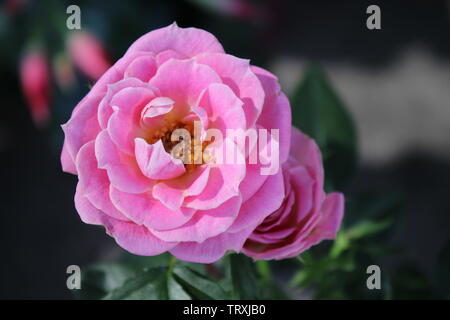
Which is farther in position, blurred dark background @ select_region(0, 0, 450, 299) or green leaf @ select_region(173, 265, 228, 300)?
blurred dark background @ select_region(0, 0, 450, 299)

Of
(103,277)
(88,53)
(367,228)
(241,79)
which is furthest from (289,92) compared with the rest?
(241,79)

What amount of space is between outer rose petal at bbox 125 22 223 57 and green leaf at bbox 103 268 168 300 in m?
0.21

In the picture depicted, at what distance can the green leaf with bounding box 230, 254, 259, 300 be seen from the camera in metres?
0.50

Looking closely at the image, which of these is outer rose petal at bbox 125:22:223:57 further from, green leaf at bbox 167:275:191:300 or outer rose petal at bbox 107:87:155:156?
green leaf at bbox 167:275:191:300

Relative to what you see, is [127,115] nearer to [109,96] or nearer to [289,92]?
[109,96]

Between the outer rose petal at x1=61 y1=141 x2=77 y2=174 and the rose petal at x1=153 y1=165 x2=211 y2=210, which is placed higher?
the outer rose petal at x1=61 y1=141 x2=77 y2=174

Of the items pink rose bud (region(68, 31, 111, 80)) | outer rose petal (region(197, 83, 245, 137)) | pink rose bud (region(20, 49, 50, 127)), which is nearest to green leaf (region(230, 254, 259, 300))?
outer rose petal (region(197, 83, 245, 137))

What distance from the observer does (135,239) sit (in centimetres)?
41

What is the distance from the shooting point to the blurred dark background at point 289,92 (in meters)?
1.15

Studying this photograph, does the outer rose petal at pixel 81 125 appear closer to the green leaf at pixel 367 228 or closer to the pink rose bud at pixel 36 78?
the green leaf at pixel 367 228

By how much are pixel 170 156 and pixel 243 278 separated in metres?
0.15

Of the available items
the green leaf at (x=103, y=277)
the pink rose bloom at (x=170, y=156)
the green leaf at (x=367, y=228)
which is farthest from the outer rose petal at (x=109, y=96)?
the green leaf at (x=367, y=228)

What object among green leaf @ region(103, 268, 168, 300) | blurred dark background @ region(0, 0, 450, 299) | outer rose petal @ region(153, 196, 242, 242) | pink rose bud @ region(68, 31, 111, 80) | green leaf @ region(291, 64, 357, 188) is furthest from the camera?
blurred dark background @ region(0, 0, 450, 299)

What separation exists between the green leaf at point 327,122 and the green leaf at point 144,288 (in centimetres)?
25
